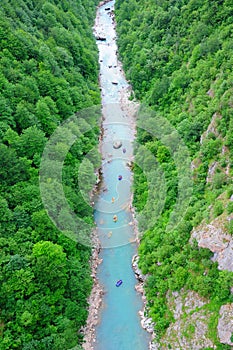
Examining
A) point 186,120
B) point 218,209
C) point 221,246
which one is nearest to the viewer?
point 221,246

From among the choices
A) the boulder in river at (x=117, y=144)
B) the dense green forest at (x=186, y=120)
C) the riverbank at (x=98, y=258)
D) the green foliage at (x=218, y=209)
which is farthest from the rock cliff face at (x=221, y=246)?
the boulder in river at (x=117, y=144)

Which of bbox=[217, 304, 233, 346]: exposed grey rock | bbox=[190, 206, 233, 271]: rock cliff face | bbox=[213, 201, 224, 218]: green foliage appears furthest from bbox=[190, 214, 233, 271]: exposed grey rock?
bbox=[217, 304, 233, 346]: exposed grey rock

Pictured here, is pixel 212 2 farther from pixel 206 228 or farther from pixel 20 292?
pixel 20 292

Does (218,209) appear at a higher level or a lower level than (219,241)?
higher

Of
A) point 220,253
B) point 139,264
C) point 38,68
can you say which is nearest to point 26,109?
point 38,68

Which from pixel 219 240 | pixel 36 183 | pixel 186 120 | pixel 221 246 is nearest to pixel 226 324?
pixel 221 246

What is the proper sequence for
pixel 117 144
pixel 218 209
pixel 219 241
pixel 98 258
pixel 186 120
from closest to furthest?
pixel 219 241, pixel 218 209, pixel 98 258, pixel 186 120, pixel 117 144

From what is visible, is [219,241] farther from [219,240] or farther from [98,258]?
[98,258]
